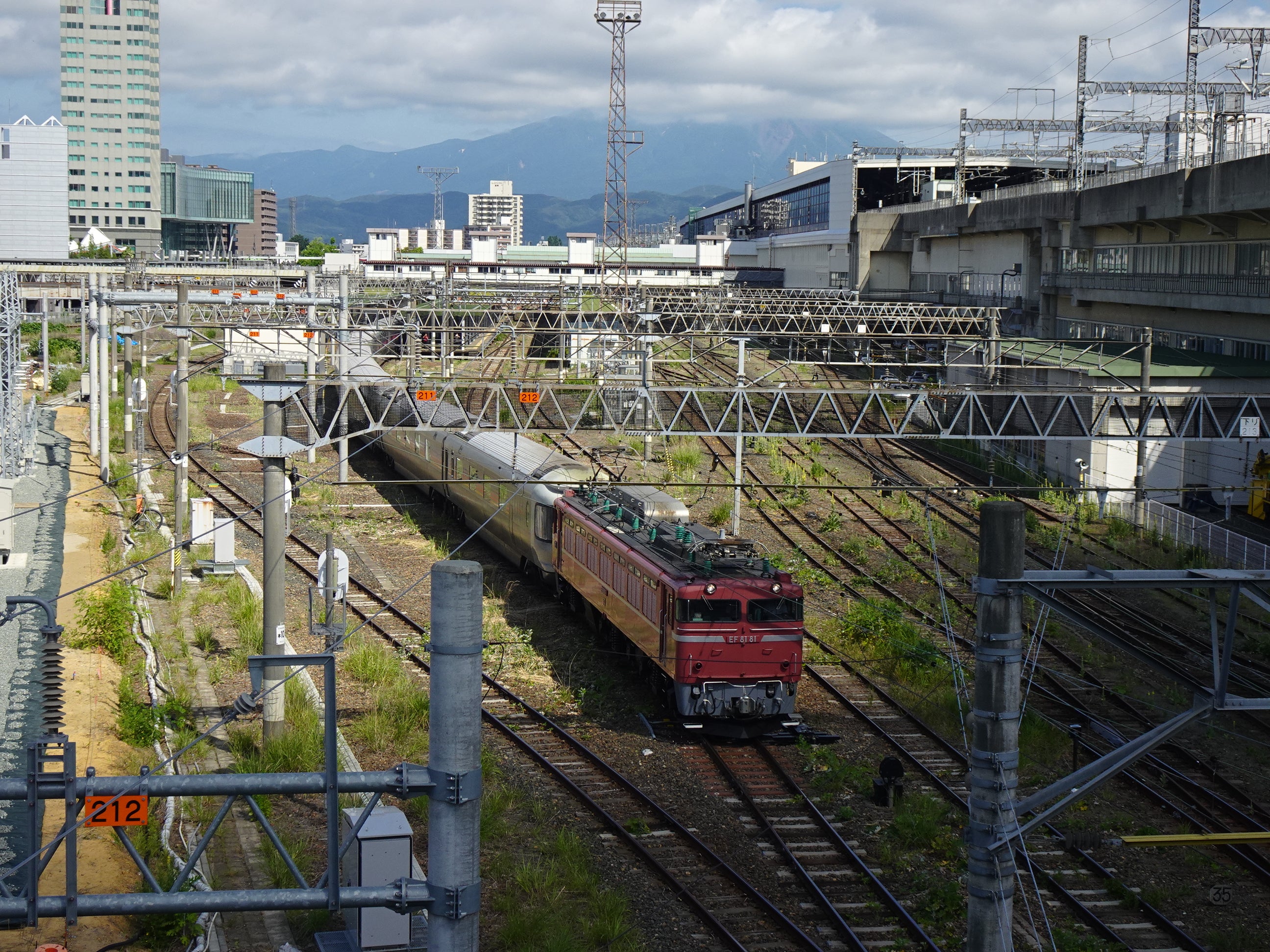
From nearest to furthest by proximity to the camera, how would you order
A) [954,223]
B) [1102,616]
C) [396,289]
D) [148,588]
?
[1102,616] → [148,588] → [954,223] → [396,289]

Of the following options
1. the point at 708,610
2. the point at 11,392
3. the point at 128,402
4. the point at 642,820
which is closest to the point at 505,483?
the point at 708,610

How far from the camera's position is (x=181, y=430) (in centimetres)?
1917

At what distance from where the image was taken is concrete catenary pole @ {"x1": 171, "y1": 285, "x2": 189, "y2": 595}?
19.0 m

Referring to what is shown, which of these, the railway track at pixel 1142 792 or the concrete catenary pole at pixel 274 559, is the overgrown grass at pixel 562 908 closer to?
the concrete catenary pole at pixel 274 559

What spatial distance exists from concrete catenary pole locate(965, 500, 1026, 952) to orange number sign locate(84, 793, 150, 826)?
3.66 m

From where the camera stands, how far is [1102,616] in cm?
1930

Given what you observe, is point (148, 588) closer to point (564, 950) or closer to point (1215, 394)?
point (564, 950)

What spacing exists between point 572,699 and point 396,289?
130 ft

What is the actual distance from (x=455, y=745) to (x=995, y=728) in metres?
2.60

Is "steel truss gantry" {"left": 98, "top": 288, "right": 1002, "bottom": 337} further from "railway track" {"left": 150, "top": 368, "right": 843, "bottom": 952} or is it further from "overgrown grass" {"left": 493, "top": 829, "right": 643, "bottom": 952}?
"overgrown grass" {"left": 493, "top": 829, "right": 643, "bottom": 952}

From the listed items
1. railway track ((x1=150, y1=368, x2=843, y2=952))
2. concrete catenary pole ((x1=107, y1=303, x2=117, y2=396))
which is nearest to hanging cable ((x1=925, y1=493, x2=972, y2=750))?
railway track ((x1=150, y1=368, x2=843, y2=952))

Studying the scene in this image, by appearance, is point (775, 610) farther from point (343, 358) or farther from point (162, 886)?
point (343, 358)

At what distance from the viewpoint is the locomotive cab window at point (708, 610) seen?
14.5 m

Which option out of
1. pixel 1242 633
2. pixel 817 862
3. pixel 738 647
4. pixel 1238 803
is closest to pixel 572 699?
pixel 738 647
